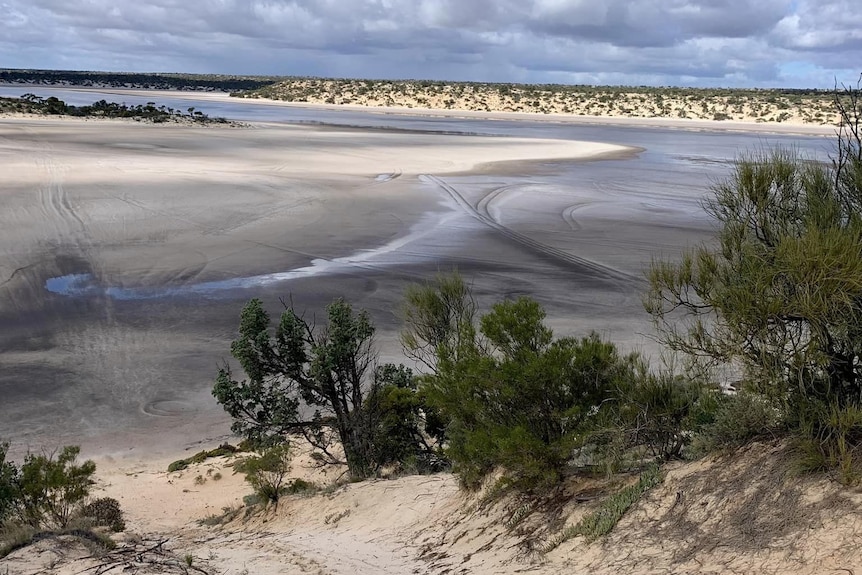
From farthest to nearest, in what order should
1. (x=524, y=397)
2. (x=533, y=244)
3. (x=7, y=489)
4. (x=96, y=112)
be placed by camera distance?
(x=96, y=112), (x=533, y=244), (x=7, y=489), (x=524, y=397)

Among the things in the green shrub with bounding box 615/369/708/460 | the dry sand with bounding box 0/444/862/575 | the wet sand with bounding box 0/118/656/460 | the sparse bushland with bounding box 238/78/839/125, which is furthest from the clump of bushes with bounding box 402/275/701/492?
the sparse bushland with bounding box 238/78/839/125

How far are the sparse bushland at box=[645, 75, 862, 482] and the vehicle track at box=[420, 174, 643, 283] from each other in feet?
40.5

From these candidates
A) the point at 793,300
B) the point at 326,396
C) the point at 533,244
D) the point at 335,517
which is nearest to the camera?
the point at 793,300

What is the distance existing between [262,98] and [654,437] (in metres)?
110

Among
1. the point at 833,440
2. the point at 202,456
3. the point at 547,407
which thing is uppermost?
the point at 833,440

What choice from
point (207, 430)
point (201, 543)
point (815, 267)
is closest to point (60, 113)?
point (207, 430)

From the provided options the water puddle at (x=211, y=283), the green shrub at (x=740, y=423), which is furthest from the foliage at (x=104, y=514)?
the water puddle at (x=211, y=283)

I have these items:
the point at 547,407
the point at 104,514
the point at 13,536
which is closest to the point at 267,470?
the point at 104,514

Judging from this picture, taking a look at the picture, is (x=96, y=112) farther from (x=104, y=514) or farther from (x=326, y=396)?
(x=104, y=514)

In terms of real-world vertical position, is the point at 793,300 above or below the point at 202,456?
above

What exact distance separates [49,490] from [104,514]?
2.16 feet

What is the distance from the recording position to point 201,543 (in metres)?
8.45

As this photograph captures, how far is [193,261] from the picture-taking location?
20875 mm

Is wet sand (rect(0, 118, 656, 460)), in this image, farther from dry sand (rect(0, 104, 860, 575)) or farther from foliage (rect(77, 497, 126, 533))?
foliage (rect(77, 497, 126, 533))
